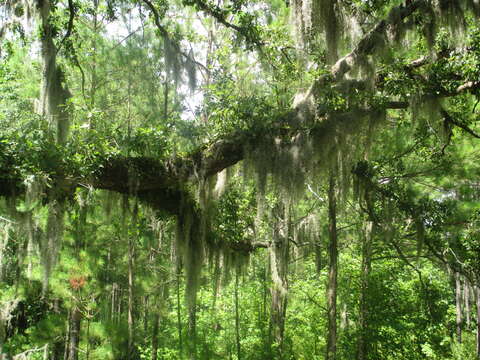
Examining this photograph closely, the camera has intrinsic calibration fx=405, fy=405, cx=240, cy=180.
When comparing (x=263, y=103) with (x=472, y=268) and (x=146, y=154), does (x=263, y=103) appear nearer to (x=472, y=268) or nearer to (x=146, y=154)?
(x=146, y=154)

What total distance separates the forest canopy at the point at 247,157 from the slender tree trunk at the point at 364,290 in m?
0.11

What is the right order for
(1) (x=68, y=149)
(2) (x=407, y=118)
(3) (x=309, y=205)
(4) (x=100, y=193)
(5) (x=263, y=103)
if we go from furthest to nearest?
(3) (x=309, y=205) < (2) (x=407, y=118) < (4) (x=100, y=193) < (5) (x=263, y=103) < (1) (x=68, y=149)

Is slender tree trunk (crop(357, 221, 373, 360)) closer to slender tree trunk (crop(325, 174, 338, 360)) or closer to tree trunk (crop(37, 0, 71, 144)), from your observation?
slender tree trunk (crop(325, 174, 338, 360))

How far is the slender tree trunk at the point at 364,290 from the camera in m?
7.80

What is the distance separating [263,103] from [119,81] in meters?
5.08

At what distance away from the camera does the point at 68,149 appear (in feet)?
12.8

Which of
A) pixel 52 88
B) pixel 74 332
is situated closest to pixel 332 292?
pixel 52 88

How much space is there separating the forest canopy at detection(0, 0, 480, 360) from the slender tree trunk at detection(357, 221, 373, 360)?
0.11 m

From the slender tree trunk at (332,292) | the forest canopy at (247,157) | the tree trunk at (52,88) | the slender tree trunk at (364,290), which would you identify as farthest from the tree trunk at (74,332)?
the slender tree trunk at (364,290)

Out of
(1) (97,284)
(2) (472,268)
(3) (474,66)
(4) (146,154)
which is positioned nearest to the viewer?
(3) (474,66)

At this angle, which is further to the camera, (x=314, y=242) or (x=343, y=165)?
(x=314, y=242)

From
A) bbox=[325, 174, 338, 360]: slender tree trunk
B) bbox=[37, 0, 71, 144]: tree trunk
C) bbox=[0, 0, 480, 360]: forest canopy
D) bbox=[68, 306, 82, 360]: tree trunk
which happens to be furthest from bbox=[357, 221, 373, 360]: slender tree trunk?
bbox=[68, 306, 82, 360]: tree trunk

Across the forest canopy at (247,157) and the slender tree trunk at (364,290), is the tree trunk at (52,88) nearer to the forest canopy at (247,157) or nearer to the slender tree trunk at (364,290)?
the forest canopy at (247,157)

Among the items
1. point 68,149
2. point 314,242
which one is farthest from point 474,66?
point 314,242
